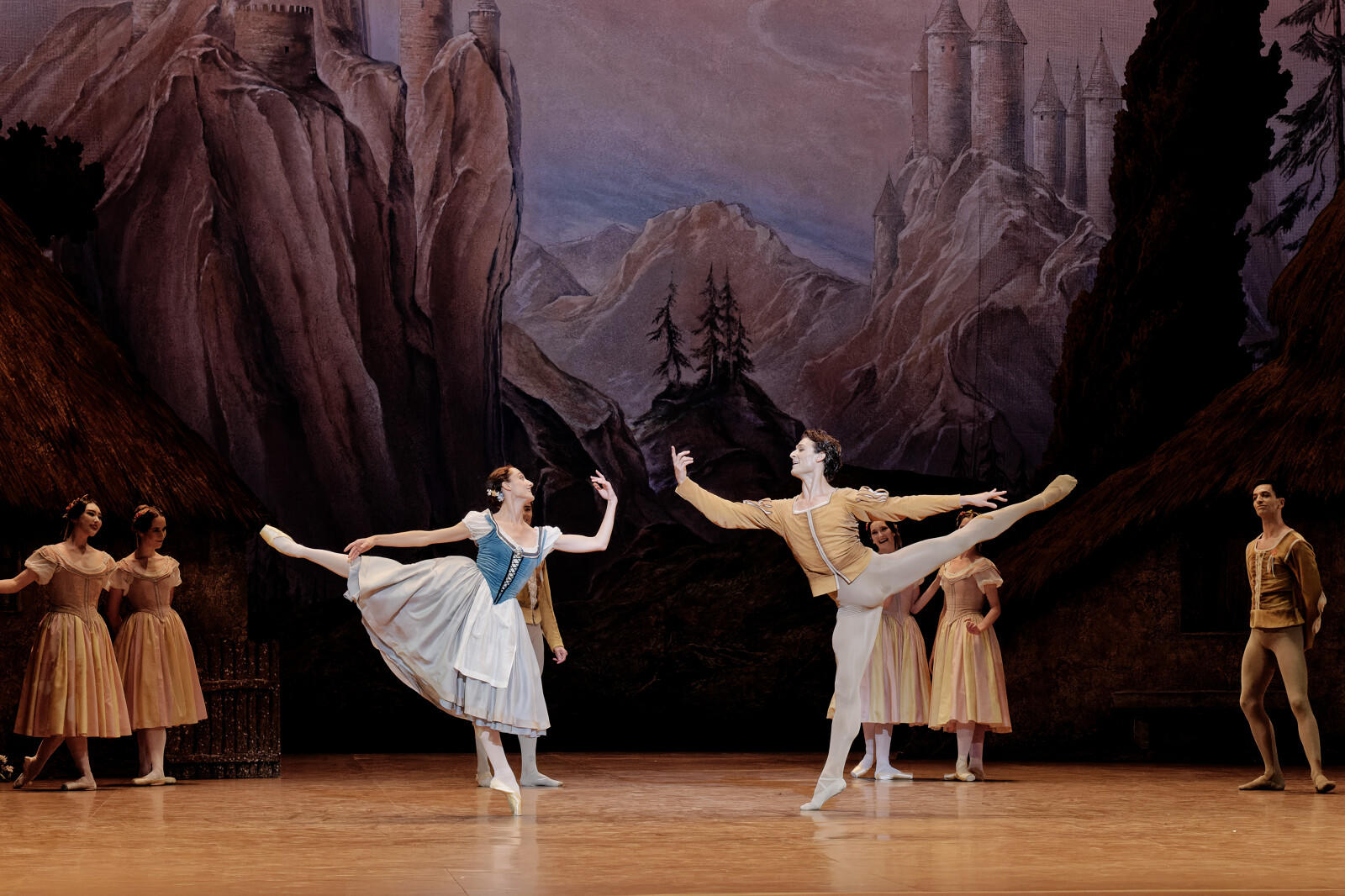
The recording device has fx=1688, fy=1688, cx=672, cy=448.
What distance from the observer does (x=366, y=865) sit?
6348 mm

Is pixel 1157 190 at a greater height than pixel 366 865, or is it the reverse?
pixel 1157 190

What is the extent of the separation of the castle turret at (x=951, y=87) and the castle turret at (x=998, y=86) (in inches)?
2.9

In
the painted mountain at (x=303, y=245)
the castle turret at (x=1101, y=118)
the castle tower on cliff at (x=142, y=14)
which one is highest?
the castle tower on cliff at (x=142, y=14)

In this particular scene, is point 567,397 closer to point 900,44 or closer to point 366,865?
point 900,44

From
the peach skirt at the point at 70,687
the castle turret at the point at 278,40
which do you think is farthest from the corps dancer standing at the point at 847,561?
the castle turret at the point at 278,40

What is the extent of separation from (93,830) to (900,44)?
1288 cm

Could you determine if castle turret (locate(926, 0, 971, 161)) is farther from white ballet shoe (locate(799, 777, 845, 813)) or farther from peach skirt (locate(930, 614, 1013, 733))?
white ballet shoe (locate(799, 777, 845, 813))

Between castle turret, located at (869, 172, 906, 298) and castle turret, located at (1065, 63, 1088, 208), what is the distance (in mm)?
1848

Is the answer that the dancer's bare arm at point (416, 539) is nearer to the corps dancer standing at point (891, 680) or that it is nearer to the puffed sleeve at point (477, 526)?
the puffed sleeve at point (477, 526)

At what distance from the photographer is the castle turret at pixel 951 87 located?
703 inches

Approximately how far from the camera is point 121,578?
11375 millimetres

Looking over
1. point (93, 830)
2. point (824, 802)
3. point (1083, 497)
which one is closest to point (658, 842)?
point (824, 802)

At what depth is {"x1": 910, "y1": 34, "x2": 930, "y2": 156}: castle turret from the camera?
58.7ft

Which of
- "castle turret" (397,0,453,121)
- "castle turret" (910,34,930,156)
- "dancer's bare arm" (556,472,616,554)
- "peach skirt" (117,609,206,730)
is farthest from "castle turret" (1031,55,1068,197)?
"peach skirt" (117,609,206,730)
